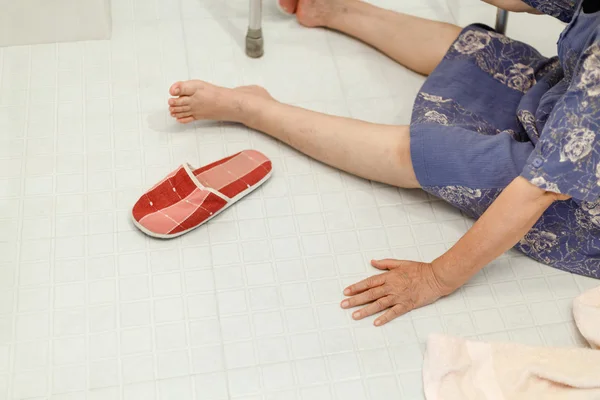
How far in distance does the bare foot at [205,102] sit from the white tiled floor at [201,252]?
0.04 meters

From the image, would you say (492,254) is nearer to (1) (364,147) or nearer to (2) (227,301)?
(1) (364,147)

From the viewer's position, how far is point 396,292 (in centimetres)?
131

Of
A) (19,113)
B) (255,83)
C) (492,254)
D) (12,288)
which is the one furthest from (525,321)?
(19,113)

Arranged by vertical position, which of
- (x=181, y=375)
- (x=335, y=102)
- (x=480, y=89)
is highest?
(x=480, y=89)

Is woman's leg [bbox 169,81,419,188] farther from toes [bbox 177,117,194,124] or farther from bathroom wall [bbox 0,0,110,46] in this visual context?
bathroom wall [bbox 0,0,110,46]

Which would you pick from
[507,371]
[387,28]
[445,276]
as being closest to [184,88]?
[387,28]

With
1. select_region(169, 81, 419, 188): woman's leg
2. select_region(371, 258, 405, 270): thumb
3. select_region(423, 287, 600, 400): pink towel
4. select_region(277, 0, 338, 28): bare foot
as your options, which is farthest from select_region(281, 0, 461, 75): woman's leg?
select_region(423, 287, 600, 400): pink towel

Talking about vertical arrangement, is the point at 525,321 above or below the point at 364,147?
below

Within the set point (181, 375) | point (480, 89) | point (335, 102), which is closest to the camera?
point (181, 375)

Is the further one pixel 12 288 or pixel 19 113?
pixel 19 113

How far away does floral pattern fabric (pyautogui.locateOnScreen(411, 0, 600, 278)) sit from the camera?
1146mm

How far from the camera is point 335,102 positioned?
63.9 inches

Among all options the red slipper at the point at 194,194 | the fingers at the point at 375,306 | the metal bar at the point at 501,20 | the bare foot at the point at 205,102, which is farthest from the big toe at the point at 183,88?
the metal bar at the point at 501,20

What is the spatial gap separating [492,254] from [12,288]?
78 centimetres
